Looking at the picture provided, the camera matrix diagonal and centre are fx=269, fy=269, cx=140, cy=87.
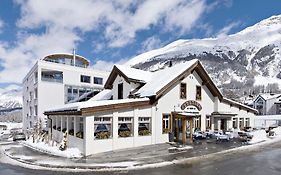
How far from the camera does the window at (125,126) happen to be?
891 inches

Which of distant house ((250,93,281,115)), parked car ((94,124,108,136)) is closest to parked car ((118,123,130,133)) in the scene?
parked car ((94,124,108,136))

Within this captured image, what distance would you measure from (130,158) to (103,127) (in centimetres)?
429

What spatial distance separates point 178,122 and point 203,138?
355 centimetres

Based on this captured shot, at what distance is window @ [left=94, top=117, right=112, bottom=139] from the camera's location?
2109 centimetres

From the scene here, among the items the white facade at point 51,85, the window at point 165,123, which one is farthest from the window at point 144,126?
the white facade at point 51,85

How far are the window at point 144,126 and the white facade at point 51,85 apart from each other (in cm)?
2819

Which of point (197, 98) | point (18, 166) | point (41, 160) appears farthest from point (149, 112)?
point (18, 166)

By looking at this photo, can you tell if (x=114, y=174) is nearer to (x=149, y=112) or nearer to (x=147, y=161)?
(x=147, y=161)

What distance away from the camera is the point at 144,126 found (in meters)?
24.9

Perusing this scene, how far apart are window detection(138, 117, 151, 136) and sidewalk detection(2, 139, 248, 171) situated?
4.38 ft

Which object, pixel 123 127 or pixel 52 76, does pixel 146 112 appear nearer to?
pixel 123 127

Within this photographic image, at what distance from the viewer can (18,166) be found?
1728 cm

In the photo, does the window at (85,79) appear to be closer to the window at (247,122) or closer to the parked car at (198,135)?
the window at (247,122)

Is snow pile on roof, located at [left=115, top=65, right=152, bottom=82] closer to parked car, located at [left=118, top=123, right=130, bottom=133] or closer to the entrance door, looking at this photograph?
the entrance door
